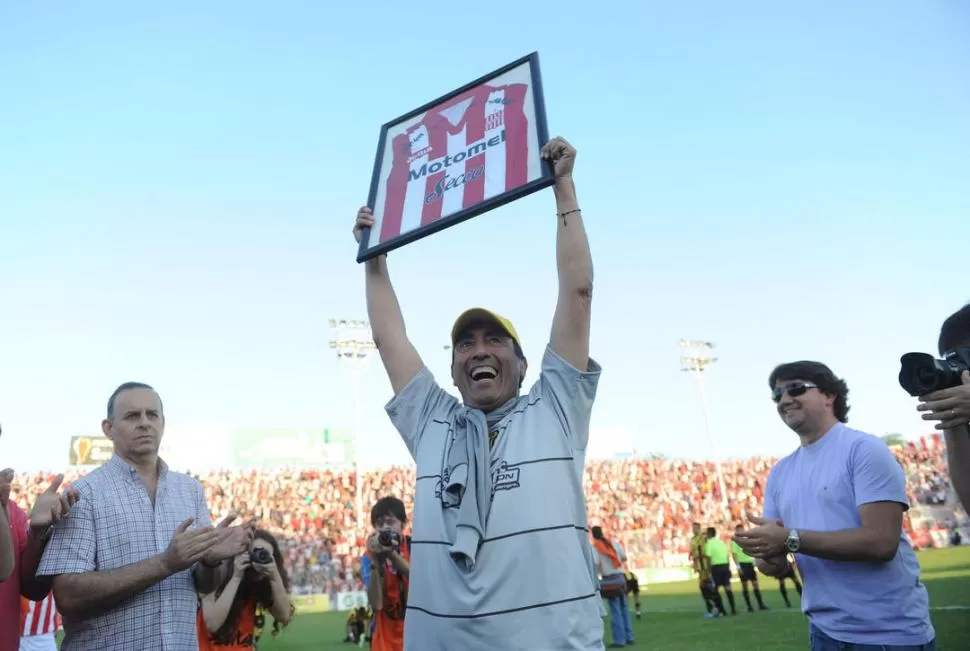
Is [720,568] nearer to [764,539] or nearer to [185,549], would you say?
[764,539]

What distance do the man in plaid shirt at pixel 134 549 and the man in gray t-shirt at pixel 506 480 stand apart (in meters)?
1.32

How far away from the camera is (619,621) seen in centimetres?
1214

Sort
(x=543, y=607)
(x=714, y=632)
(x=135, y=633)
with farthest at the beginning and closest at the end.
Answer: (x=714, y=632) → (x=135, y=633) → (x=543, y=607)

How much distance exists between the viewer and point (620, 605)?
12219 mm

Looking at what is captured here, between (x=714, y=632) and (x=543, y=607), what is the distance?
1137cm

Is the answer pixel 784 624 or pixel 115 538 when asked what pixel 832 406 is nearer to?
pixel 115 538

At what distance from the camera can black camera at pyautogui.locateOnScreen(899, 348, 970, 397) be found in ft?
7.76

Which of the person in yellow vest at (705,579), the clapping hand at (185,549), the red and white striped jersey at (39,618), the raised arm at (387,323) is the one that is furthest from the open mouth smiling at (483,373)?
the person in yellow vest at (705,579)

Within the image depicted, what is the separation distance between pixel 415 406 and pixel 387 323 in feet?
1.53

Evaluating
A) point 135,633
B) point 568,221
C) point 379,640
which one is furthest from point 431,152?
point 379,640

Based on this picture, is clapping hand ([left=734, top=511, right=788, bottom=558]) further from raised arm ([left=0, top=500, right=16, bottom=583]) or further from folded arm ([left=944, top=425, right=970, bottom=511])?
raised arm ([left=0, top=500, right=16, bottom=583])

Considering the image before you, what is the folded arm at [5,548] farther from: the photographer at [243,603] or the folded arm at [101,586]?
the photographer at [243,603]

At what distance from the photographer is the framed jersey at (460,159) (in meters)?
2.97

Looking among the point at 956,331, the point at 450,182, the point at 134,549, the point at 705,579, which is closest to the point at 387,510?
the point at 134,549
